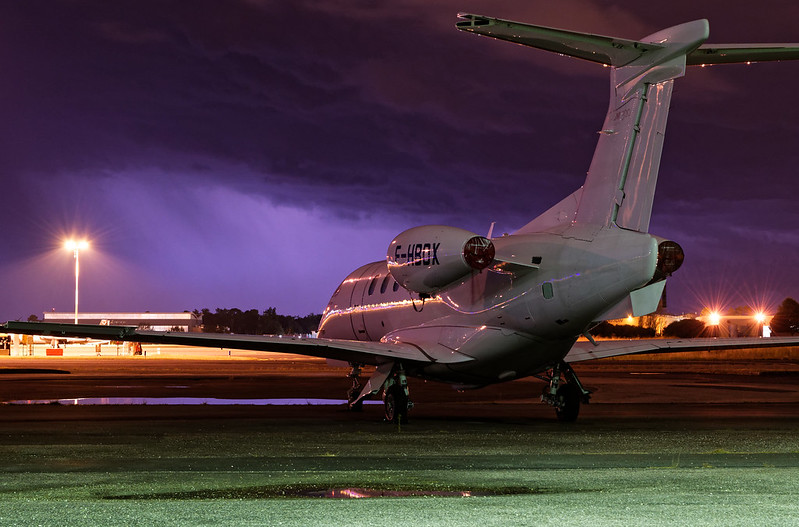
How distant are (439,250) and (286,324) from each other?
503ft

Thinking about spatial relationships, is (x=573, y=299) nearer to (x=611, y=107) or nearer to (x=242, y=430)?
(x=611, y=107)

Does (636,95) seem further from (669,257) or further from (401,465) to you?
(401,465)

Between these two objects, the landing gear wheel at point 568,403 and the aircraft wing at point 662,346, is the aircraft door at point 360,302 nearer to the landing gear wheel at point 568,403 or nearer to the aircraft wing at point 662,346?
the aircraft wing at point 662,346

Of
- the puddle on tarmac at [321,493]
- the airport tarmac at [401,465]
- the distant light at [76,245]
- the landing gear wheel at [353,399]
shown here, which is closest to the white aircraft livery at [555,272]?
the airport tarmac at [401,465]

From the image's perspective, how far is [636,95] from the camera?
52.3 feet

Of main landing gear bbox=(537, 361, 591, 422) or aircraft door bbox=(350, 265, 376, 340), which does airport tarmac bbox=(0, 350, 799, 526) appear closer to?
main landing gear bbox=(537, 361, 591, 422)

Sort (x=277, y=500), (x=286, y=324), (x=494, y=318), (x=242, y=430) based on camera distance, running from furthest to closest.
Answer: (x=286, y=324)
(x=494, y=318)
(x=242, y=430)
(x=277, y=500)

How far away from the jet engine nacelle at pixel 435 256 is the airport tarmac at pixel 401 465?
2700mm

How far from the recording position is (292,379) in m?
37.1

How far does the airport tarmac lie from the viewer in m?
7.12

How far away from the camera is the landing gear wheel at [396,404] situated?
17828mm

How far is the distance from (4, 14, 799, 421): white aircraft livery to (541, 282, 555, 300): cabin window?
18 millimetres

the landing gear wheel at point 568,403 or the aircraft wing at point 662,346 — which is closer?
the landing gear wheel at point 568,403

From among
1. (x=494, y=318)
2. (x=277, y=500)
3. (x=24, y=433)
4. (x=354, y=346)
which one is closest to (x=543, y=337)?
(x=494, y=318)
